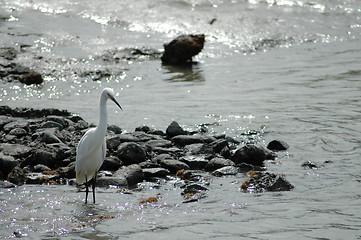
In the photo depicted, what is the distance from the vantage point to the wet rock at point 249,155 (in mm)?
8805

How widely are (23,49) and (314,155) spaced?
11.5 m

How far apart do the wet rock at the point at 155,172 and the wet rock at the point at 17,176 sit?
6.18 feet

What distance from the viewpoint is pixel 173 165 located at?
8422 mm

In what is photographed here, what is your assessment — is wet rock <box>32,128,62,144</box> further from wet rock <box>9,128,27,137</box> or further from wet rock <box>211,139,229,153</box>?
wet rock <box>211,139,229,153</box>

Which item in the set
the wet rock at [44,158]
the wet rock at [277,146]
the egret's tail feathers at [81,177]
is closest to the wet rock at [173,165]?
the egret's tail feathers at [81,177]

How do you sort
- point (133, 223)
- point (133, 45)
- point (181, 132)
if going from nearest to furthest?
point (133, 223) < point (181, 132) < point (133, 45)

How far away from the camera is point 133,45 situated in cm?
1911

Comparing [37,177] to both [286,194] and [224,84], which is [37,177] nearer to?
[286,194]

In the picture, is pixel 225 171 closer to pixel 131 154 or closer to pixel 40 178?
pixel 131 154

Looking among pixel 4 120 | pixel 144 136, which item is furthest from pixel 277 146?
pixel 4 120

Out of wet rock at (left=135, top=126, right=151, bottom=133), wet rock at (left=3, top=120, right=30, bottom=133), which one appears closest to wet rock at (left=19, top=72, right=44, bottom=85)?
wet rock at (left=3, top=120, right=30, bottom=133)

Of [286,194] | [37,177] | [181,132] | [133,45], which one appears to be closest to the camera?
[286,194]

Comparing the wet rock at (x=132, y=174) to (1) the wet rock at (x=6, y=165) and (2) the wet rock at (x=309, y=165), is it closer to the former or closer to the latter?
(1) the wet rock at (x=6, y=165)

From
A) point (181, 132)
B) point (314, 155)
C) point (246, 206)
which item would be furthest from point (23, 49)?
point (246, 206)
